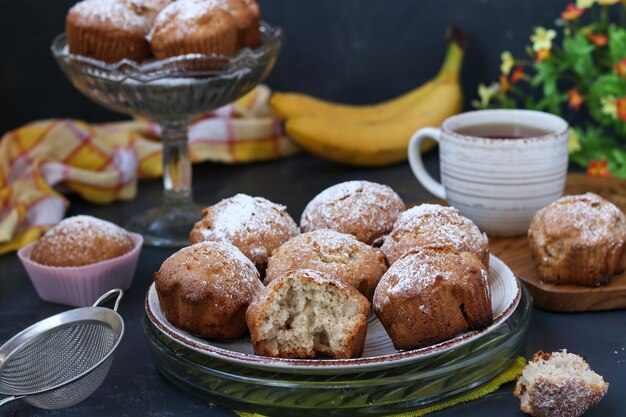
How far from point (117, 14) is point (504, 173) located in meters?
0.86

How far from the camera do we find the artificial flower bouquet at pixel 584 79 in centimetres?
221

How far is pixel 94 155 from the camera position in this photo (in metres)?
2.41

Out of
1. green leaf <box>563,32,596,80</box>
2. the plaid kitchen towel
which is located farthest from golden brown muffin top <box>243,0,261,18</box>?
green leaf <box>563,32,596,80</box>

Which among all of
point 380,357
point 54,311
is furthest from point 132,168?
point 380,357

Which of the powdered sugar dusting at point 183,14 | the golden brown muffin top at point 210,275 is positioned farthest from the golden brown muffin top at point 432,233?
the powdered sugar dusting at point 183,14

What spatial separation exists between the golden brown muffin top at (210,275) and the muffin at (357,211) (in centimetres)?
20

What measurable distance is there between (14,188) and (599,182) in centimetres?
137

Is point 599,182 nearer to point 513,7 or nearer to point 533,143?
point 533,143

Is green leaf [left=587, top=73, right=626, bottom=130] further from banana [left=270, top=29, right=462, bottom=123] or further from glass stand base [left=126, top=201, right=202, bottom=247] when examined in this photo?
glass stand base [left=126, top=201, right=202, bottom=247]

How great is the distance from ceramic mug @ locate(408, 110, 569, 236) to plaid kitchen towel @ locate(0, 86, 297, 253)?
806 mm

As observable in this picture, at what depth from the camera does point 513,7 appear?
2.53 meters

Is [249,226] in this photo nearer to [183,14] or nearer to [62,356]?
[62,356]

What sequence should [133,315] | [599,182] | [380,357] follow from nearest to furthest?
[380,357] < [133,315] < [599,182]

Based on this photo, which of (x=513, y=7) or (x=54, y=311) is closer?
(x=54, y=311)
